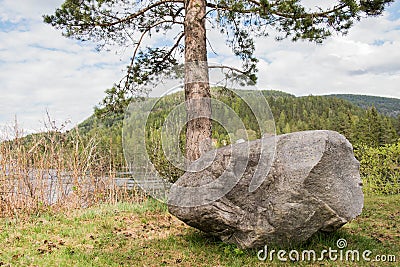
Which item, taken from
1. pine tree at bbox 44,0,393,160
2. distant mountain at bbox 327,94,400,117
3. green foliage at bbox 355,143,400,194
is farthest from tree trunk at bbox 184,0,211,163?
distant mountain at bbox 327,94,400,117

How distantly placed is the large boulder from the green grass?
0.28 m

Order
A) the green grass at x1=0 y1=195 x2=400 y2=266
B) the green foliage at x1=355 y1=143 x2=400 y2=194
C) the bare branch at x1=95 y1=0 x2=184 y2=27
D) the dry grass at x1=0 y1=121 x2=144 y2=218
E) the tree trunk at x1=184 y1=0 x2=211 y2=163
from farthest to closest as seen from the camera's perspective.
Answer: the green foliage at x1=355 y1=143 x2=400 y2=194, the bare branch at x1=95 y1=0 x2=184 y2=27, the dry grass at x1=0 y1=121 x2=144 y2=218, the tree trunk at x1=184 y1=0 x2=211 y2=163, the green grass at x1=0 y1=195 x2=400 y2=266

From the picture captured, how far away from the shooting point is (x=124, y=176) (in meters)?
8.00

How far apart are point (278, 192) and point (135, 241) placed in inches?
75.4

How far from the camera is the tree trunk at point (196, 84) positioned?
18.1ft

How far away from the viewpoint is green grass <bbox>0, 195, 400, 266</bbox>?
379 cm

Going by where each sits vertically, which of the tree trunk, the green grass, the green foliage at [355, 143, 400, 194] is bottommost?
the green grass

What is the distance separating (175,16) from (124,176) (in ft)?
11.7

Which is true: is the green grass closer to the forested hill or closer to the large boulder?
the large boulder

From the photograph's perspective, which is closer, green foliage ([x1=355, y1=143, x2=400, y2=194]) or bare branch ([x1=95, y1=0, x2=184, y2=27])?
bare branch ([x1=95, y1=0, x2=184, y2=27])

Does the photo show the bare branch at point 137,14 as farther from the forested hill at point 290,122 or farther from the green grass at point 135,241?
the green grass at point 135,241

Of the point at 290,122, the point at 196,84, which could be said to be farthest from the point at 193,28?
the point at 290,122

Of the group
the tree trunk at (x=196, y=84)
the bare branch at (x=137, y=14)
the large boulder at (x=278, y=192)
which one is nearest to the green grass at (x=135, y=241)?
the large boulder at (x=278, y=192)

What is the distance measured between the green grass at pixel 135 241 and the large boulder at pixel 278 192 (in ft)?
0.90
